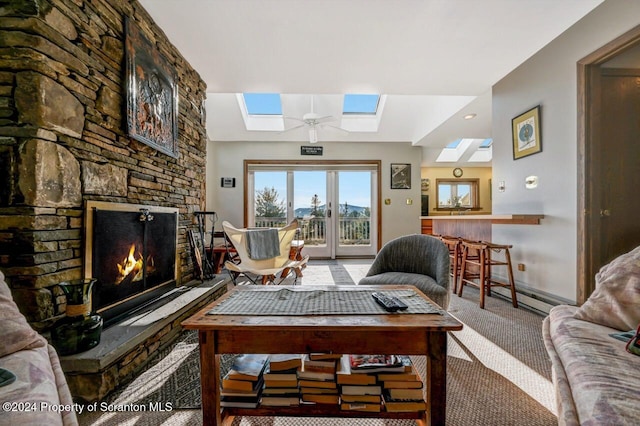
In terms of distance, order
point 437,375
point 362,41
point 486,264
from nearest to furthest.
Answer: point 437,375 → point 362,41 → point 486,264

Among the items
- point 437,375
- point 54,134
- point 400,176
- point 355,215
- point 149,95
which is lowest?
point 437,375

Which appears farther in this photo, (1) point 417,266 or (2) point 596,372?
(1) point 417,266

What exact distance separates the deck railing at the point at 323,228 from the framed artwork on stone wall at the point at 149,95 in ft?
11.4

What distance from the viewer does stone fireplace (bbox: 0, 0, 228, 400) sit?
1.30m

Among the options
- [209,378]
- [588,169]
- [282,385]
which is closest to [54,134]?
[209,378]

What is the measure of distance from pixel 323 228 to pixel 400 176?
2041 millimetres

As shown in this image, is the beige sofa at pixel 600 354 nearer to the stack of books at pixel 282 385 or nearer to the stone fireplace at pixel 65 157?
the stack of books at pixel 282 385

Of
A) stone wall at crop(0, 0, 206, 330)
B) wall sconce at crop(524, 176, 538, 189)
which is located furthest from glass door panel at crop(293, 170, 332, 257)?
stone wall at crop(0, 0, 206, 330)

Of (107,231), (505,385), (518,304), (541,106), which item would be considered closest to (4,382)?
(107,231)

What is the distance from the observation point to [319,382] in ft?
3.80

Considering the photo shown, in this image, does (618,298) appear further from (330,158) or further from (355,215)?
(330,158)

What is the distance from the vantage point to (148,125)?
2.12 meters

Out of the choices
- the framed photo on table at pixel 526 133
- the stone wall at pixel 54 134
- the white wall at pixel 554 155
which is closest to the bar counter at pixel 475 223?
the white wall at pixel 554 155

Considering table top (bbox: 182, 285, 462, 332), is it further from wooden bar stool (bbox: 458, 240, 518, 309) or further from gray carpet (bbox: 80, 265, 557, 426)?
wooden bar stool (bbox: 458, 240, 518, 309)
